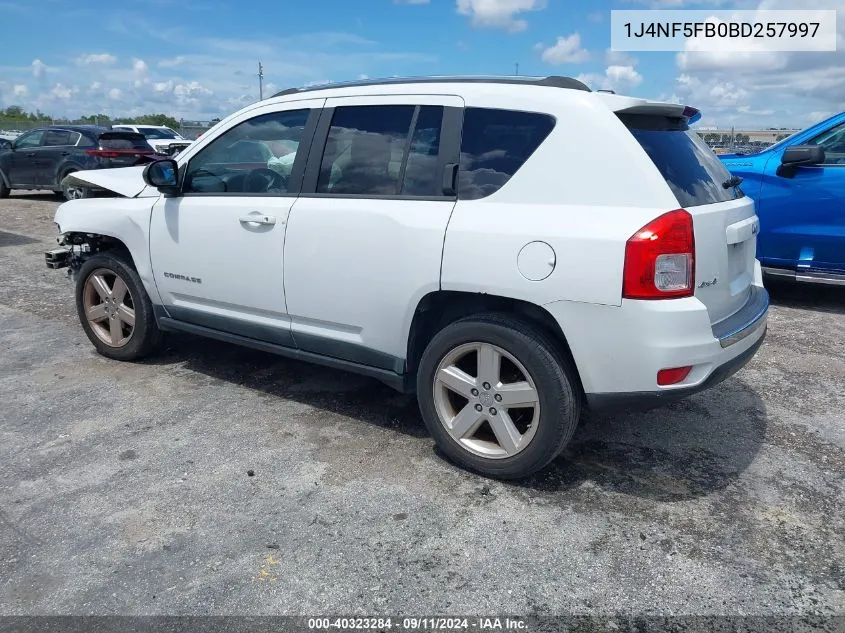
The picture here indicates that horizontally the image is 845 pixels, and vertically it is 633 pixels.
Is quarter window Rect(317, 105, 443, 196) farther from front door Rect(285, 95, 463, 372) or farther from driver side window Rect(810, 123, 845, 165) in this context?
driver side window Rect(810, 123, 845, 165)

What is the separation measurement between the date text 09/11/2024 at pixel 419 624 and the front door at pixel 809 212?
532 cm

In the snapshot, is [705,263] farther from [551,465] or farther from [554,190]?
[551,465]

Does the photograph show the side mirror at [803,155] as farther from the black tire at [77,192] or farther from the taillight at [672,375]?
the black tire at [77,192]

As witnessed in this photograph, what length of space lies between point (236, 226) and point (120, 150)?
1201cm

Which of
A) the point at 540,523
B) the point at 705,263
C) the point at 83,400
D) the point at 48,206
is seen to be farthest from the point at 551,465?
the point at 48,206

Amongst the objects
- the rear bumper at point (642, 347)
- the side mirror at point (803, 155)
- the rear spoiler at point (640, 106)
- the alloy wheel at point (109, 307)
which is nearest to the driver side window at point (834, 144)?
the side mirror at point (803, 155)

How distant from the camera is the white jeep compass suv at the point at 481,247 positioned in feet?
9.43

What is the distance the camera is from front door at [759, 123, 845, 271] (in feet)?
19.9

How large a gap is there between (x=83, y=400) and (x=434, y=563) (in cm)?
276

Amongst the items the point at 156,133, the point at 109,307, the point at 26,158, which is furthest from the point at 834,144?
the point at 156,133

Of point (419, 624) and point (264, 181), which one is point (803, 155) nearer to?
point (264, 181)

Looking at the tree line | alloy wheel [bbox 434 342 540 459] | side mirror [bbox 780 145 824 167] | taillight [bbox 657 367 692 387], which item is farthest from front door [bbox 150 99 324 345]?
the tree line

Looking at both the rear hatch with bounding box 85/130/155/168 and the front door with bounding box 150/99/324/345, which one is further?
the rear hatch with bounding box 85/130/155/168

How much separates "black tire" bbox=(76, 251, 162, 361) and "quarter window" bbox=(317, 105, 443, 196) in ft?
5.86
